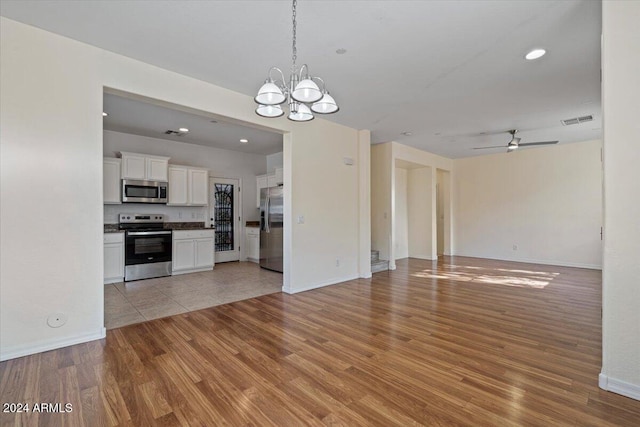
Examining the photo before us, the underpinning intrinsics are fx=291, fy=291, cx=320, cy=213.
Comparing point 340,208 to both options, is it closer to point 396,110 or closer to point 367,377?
point 396,110

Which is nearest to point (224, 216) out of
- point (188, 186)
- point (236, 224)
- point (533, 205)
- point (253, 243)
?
point (236, 224)

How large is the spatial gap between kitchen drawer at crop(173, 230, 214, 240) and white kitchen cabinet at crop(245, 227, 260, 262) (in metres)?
1.17

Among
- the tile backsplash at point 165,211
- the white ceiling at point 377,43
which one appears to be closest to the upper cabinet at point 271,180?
the tile backsplash at point 165,211

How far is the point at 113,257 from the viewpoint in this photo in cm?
524

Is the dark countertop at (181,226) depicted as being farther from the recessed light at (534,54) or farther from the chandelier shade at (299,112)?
the recessed light at (534,54)

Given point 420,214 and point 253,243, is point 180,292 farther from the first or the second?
point 420,214

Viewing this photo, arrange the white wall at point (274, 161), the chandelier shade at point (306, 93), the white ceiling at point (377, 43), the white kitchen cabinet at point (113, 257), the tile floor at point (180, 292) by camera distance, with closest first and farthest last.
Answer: the chandelier shade at point (306, 93)
the white ceiling at point (377, 43)
the tile floor at point (180, 292)
the white kitchen cabinet at point (113, 257)
the white wall at point (274, 161)

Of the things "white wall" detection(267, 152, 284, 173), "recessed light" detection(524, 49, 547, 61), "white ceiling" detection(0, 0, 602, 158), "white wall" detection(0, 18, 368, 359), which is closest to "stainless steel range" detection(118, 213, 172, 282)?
"white wall" detection(0, 18, 368, 359)

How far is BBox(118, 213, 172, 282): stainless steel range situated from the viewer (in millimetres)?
5410

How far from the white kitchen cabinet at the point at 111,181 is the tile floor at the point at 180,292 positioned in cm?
157

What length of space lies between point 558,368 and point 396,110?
3.75 meters

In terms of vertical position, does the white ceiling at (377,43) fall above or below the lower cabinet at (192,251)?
above

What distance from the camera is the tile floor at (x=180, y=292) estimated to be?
3.68m

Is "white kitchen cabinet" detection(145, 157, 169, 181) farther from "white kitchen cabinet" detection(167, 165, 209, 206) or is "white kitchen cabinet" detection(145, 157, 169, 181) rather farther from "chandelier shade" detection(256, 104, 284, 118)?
"chandelier shade" detection(256, 104, 284, 118)
